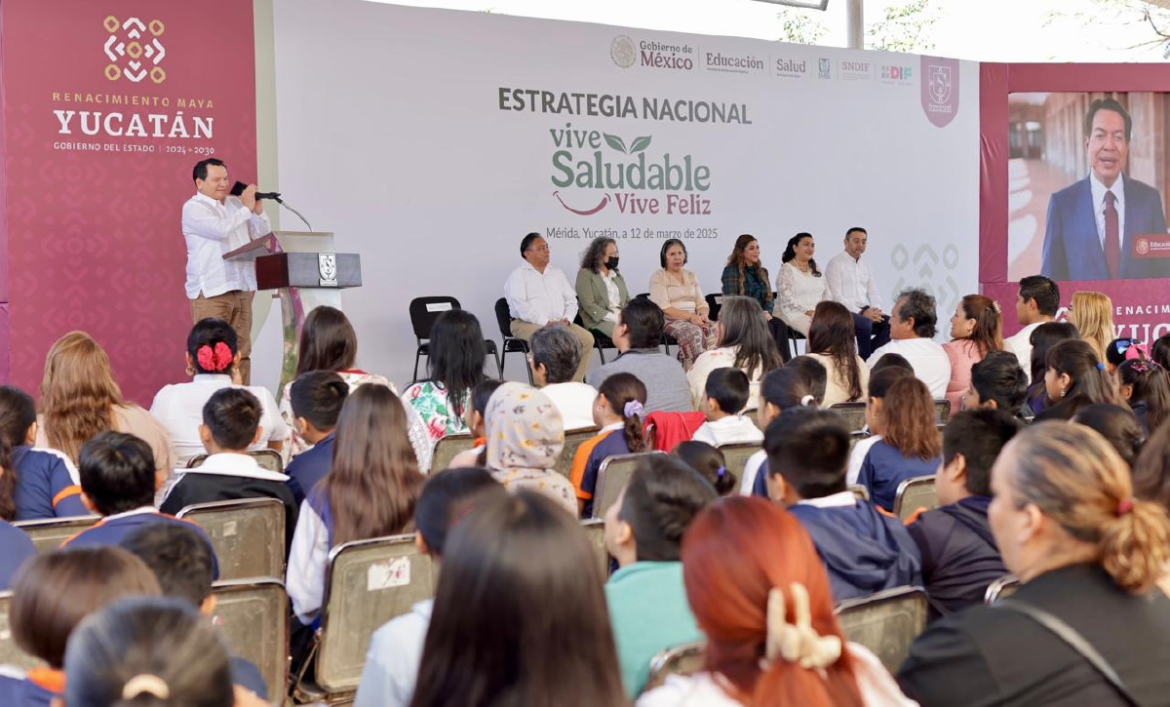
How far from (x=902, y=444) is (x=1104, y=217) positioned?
9834mm

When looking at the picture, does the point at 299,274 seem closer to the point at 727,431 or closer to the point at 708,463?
the point at 727,431

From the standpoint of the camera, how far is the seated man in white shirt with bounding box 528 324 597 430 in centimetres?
471

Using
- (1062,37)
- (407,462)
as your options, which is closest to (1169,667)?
(407,462)

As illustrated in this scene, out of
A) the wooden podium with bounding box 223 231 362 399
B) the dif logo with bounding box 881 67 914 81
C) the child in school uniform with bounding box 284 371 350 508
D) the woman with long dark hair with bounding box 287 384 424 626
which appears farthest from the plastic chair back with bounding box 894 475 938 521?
the dif logo with bounding box 881 67 914 81

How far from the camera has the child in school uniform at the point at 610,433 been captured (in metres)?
3.96

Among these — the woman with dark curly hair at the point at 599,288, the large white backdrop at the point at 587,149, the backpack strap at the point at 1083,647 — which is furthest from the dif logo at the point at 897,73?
the backpack strap at the point at 1083,647

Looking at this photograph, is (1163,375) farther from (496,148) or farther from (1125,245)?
(1125,245)

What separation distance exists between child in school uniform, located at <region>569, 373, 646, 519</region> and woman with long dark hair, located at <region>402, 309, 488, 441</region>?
88 centimetres

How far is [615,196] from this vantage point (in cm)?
1014

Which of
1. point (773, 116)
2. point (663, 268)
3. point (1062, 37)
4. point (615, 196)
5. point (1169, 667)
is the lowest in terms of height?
point (1169, 667)

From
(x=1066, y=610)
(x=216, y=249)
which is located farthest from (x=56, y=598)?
(x=216, y=249)

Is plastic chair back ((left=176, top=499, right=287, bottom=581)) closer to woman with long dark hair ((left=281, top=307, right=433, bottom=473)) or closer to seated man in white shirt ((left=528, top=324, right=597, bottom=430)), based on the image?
woman with long dark hair ((left=281, top=307, right=433, bottom=473))

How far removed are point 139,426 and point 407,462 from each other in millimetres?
1465

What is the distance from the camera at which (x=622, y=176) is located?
1018cm
